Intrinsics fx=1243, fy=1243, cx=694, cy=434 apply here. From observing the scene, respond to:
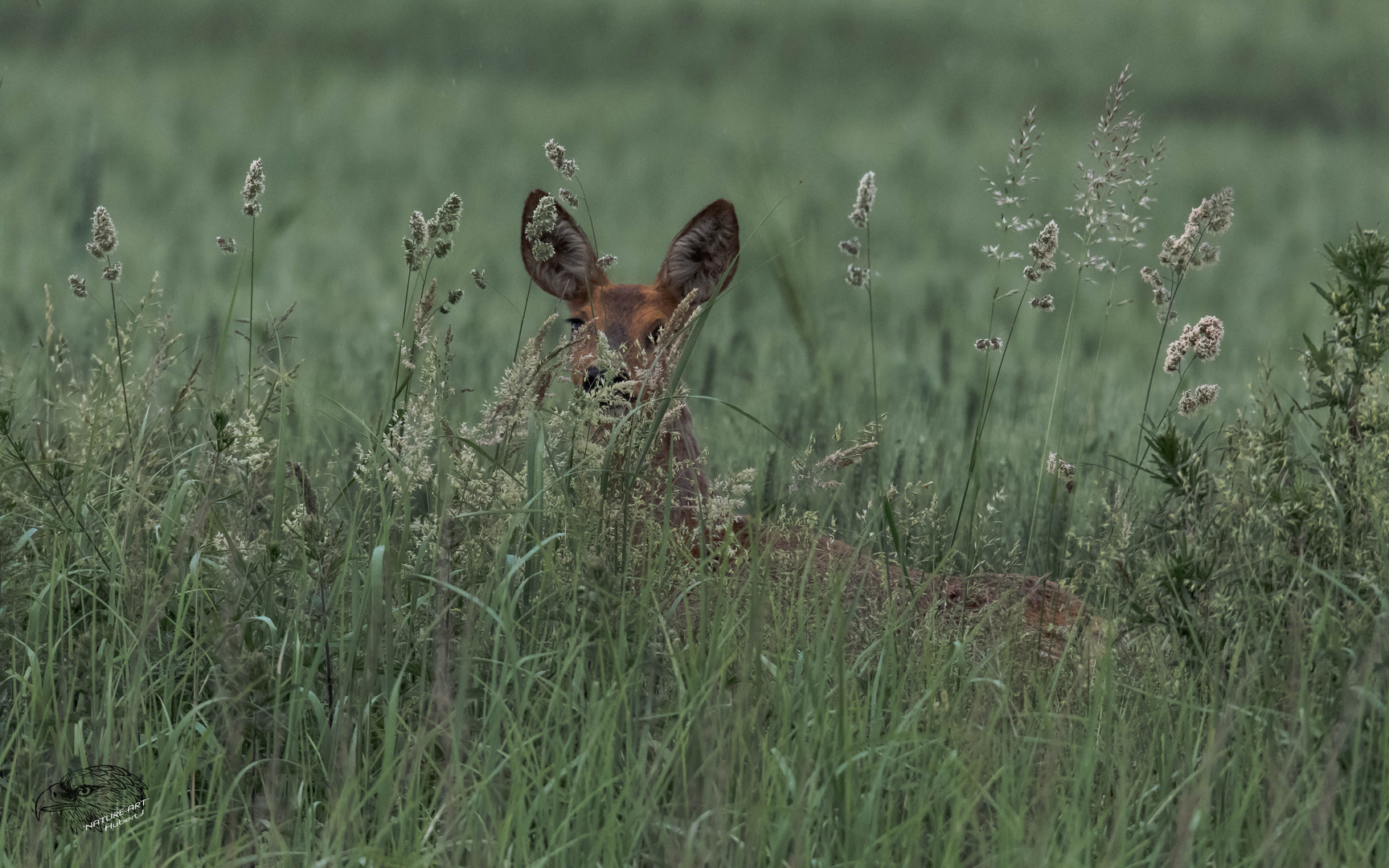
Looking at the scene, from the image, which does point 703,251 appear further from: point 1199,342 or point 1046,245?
point 1199,342

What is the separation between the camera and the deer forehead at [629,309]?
379 cm

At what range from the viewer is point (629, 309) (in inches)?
153

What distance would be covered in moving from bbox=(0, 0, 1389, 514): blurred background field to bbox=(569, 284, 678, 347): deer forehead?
1.32ft

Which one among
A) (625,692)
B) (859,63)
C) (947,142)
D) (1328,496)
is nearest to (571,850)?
(625,692)

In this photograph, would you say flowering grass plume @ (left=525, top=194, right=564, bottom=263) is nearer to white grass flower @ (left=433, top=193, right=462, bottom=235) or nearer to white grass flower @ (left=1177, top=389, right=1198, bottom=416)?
white grass flower @ (left=433, top=193, right=462, bottom=235)

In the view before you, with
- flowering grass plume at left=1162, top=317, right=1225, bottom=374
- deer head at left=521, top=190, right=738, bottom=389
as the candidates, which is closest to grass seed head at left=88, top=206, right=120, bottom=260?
deer head at left=521, top=190, right=738, bottom=389

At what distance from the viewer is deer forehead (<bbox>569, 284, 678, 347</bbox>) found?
12.4ft

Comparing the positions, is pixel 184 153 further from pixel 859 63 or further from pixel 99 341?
pixel 859 63

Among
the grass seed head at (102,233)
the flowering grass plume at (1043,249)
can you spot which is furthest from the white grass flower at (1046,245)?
the grass seed head at (102,233)

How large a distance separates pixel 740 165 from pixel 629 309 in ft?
2.68

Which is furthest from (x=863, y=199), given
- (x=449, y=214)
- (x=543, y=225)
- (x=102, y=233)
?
(x=102, y=233)

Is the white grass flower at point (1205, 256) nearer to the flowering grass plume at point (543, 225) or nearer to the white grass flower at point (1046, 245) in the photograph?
the white grass flower at point (1046, 245)

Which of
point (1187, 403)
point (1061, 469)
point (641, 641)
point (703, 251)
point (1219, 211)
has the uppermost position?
→ point (1219, 211)

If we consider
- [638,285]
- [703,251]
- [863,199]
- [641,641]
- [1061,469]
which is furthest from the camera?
[638,285]
